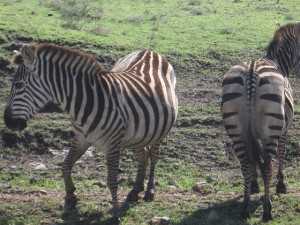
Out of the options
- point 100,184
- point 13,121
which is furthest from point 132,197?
point 13,121

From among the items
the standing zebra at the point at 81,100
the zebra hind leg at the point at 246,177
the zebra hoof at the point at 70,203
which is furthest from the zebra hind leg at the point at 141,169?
the zebra hind leg at the point at 246,177

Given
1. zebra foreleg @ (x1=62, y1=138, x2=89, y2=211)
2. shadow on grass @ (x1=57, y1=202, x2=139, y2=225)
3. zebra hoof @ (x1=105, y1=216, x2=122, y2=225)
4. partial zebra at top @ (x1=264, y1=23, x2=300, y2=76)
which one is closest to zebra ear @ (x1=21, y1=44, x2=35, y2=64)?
zebra foreleg @ (x1=62, y1=138, x2=89, y2=211)

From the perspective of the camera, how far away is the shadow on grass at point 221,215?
791 cm

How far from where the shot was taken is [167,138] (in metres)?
11.5

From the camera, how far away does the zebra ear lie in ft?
24.6

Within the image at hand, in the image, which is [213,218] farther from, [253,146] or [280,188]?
[280,188]

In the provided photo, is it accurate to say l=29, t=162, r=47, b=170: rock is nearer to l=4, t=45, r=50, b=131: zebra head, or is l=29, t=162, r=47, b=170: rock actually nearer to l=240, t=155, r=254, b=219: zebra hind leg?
l=4, t=45, r=50, b=131: zebra head

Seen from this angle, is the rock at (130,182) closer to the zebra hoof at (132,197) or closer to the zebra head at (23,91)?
the zebra hoof at (132,197)

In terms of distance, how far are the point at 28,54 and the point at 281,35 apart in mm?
4435

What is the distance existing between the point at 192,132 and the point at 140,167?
285cm

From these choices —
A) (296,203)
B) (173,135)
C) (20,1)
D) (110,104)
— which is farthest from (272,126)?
(20,1)

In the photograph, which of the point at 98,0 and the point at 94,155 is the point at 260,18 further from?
the point at 94,155

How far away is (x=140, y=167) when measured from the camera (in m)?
9.10

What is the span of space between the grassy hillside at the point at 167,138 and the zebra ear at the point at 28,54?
1.94 m
